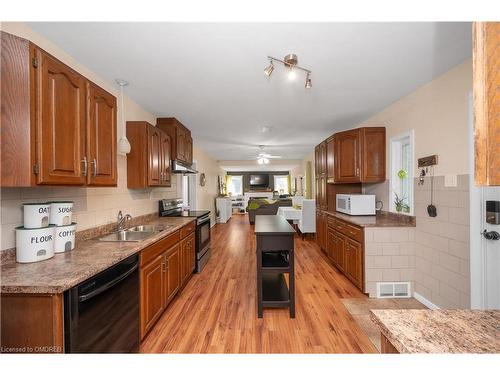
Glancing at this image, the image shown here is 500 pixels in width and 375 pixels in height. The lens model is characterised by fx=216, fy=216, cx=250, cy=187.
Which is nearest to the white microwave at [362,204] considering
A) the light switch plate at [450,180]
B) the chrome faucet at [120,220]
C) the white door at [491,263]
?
the light switch plate at [450,180]

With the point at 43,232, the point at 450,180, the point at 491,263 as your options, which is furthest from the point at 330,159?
the point at 43,232

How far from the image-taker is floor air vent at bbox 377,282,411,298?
2.63 meters

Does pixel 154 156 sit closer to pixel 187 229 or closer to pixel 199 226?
pixel 187 229

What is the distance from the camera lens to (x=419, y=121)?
8.41 feet

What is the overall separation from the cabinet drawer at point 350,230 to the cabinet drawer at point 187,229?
2237mm

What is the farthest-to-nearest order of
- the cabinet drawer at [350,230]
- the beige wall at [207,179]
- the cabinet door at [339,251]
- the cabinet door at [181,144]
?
the beige wall at [207,179] → the cabinet door at [181,144] → the cabinet door at [339,251] → the cabinet drawer at [350,230]

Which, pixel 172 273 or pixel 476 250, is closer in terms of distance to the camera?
pixel 476 250

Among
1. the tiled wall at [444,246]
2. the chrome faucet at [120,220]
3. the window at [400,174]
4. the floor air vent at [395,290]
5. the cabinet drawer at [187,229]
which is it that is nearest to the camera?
the tiled wall at [444,246]

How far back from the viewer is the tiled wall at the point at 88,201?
1.35 metres

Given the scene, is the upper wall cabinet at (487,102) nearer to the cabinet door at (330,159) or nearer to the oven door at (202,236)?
the oven door at (202,236)

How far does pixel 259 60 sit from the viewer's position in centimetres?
189

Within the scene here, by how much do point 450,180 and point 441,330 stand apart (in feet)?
6.86

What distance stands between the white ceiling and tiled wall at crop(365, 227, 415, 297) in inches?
68.7

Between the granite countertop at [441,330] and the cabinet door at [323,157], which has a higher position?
the cabinet door at [323,157]
